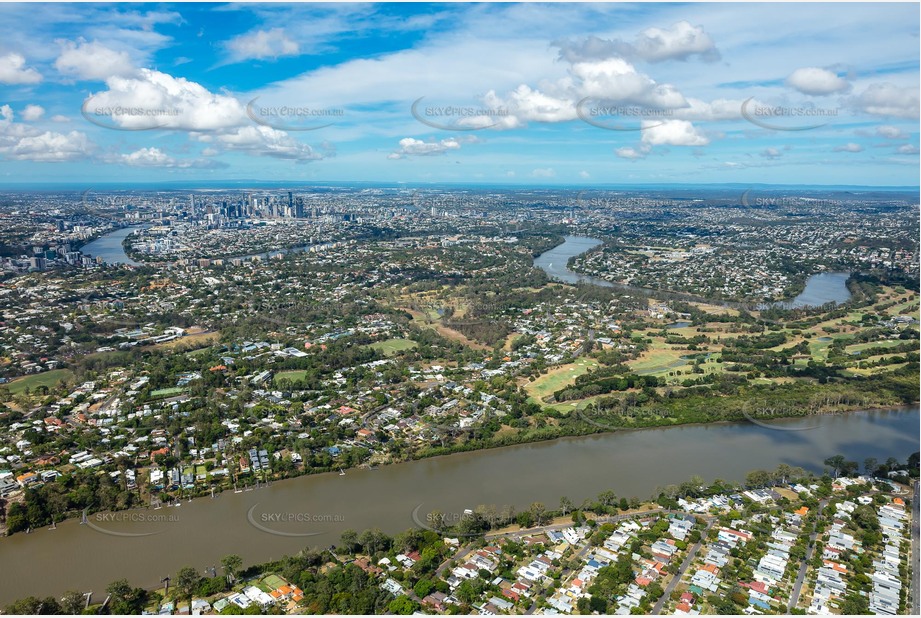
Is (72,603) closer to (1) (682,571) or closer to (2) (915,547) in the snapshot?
(1) (682,571)

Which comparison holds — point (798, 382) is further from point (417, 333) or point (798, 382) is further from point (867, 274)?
point (867, 274)

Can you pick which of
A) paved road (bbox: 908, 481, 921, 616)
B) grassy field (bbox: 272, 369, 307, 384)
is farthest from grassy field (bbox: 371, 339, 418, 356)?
paved road (bbox: 908, 481, 921, 616)

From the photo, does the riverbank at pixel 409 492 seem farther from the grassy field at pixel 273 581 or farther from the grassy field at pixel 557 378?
the grassy field at pixel 557 378

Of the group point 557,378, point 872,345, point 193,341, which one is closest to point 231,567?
point 557,378

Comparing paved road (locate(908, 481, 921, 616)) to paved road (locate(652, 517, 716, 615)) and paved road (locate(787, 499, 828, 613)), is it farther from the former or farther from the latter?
paved road (locate(652, 517, 716, 615))

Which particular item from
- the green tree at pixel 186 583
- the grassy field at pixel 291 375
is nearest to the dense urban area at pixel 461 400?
the green tree at pixel 186 583
